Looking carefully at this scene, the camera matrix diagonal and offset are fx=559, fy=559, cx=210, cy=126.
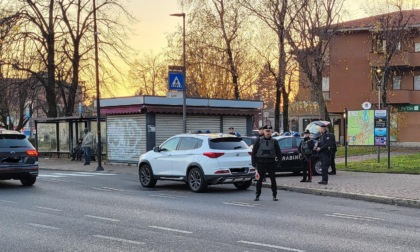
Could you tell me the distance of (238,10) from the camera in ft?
135

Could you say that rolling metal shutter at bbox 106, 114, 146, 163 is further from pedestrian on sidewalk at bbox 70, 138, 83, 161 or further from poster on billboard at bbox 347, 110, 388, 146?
poster on billboard at bbox 347, 110, 388, 146

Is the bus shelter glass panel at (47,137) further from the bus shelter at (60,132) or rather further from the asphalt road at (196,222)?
the asphalt road at (196,222)

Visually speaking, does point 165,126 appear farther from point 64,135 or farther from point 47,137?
point 47,137

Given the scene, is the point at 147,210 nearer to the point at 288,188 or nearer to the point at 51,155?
the point at 288,188

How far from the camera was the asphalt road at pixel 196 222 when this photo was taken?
8.09 metres

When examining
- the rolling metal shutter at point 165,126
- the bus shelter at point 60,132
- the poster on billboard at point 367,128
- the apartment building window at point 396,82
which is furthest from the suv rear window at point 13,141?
the apartment building window at point 396,82

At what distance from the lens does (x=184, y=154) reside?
15.9 m

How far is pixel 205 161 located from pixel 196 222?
5.04 metres

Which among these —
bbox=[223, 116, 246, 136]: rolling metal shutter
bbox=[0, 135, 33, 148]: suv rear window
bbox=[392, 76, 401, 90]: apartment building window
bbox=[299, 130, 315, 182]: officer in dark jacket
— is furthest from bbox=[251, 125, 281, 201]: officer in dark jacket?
bbox=[392, 76, 401, 90]: apartment building window

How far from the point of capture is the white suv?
15148mm

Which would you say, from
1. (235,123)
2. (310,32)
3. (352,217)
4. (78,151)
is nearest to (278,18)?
(310,32)

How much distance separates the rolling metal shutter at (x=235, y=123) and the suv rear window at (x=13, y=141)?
13.1 m

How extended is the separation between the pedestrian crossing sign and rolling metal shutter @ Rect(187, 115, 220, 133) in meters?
4.41

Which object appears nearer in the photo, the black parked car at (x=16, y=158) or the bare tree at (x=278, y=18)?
the black parked car at (x=16, y=158)
